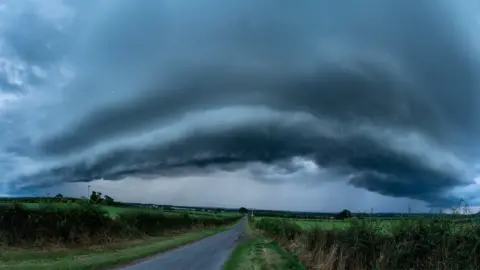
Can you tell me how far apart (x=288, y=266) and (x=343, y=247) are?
3.31 metres

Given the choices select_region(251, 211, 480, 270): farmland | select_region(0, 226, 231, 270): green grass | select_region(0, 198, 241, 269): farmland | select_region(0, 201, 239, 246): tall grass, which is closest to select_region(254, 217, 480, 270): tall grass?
select_region(251, 211, 480, 270): farmland

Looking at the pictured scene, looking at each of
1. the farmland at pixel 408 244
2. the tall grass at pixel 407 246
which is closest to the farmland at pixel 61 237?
the tall grass at pixel 407 246

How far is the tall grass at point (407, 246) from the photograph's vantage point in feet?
52.3

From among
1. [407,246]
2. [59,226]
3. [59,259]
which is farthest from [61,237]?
[407,246]

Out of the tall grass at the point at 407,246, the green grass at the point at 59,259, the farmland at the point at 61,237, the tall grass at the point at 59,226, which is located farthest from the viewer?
the tall grass at the point at 59,226

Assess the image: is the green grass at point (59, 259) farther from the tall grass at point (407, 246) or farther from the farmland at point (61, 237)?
the tall grass at point (407, 246)

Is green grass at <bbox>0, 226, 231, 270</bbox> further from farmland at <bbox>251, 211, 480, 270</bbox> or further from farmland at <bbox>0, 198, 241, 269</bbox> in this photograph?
farmland at <bbox>251, 211, 480, 270</bbox>

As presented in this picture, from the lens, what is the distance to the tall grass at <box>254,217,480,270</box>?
52.3 ft

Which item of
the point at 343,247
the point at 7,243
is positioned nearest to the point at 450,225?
the point at 343,247

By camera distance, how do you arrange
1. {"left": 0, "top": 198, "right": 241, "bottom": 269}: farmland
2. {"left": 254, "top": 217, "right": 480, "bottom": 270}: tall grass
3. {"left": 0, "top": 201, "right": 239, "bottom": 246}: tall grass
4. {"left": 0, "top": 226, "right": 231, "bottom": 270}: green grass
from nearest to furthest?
1. {"left": 254, "top": 217, "right": 480, "bottom": 270}: tall grass
2. {"left": 0, "top": 226, "right": 231, "bottom": 270}: green grass
3. {"left": 0, "top": 198, "right": 241, "bottom": 269}: farmland
4. {"left": 0, "top": 201, "right": 239, "bottom": 246}: tall grass

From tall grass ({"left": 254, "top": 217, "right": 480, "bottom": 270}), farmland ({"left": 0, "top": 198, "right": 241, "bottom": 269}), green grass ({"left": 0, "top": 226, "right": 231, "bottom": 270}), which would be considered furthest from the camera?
farmland ({"left": 0, "top": 198, "right": 241, "bottom": 269})

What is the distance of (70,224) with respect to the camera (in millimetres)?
37094

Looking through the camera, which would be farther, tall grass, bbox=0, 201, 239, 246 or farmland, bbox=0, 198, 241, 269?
tall grass, bbox=0, 201, 239, 246

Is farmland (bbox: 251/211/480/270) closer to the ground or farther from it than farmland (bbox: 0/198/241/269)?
farther from it
